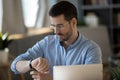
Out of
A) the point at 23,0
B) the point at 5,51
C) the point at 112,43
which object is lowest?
the point at 112,43

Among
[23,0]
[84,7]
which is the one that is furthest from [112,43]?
[23,0]

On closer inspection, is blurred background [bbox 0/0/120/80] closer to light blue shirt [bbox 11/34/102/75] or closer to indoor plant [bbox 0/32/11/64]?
indoor plant [bbox 0/32/11/64]

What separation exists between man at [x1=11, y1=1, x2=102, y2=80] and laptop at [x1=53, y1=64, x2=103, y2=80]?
15.0 inches

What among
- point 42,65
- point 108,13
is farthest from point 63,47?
point 108,13

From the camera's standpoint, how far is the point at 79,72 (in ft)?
5.94

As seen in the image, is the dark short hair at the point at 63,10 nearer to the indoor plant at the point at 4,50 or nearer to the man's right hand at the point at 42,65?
the man's right hand at the point at 42,65

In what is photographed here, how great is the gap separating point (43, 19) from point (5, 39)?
1.55 m

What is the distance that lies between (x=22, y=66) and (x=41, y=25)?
2992 mm

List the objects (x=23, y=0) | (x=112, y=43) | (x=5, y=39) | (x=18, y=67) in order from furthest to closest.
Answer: (x=112, y=43) < (x=23, y=0) < (x=5, y=39) < (x=18, y=67)

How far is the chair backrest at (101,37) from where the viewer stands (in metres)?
5.20

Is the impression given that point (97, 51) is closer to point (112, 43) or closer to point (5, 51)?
point (5, 51)

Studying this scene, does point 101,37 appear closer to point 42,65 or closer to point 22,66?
point 22,66

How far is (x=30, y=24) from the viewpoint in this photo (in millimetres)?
5188

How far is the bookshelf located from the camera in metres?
6.17
